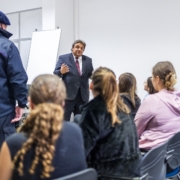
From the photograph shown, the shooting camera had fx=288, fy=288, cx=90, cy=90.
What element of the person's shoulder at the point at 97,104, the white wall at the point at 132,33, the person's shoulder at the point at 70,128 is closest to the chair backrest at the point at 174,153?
the person's shoulder at the point at 97,104

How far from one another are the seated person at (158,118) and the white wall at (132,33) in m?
2.53

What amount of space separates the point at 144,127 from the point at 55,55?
3.18m

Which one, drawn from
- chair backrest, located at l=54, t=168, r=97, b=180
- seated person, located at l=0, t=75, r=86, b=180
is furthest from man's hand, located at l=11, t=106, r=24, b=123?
chair backrest, located at l=54, t=168, r=97, b=180

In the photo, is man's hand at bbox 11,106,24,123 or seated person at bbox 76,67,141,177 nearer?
seated person at bbox 76,67,141,177

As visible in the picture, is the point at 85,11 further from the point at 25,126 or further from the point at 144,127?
the point at 25,126

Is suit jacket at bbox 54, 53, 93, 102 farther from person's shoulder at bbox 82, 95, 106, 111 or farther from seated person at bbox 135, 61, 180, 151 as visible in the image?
person's shoulder at bbox 82, 95, 106, 111

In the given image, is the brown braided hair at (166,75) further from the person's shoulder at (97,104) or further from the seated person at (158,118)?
the person's shoulder at (97,104)

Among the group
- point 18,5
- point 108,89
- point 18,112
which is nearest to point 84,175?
point 108,89

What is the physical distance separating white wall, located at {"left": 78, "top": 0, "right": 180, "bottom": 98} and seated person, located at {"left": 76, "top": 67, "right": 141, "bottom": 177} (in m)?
3.25

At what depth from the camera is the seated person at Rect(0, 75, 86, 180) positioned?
112cm

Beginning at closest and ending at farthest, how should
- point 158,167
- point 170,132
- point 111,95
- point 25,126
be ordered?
point 25,126
point 111,95
point 158,167
point 170,132

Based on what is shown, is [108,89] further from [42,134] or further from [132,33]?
[132,33]

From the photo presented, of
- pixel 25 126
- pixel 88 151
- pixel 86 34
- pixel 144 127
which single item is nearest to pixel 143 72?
pixel 86 34

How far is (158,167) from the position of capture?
5.92ft
